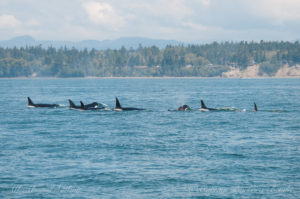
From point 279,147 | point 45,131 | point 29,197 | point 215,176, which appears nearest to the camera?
point 29,197

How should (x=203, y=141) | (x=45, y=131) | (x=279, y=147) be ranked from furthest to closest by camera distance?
1. (x=45, y=131)
2. (x=203, y=141)
3. (x=279, y=147)

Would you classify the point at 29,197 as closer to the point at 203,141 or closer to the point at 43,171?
the point at 43,171

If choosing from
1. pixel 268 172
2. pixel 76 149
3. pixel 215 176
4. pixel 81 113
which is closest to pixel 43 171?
pixel 76 149

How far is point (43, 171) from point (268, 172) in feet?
38.1

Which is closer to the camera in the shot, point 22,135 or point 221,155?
point 221,155

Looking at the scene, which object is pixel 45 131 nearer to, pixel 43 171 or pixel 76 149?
pixel 76 149

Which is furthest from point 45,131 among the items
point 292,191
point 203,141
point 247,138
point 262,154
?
point 292,191

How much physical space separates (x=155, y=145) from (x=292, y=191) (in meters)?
13.4

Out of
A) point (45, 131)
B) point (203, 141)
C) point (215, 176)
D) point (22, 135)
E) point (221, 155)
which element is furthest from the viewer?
point (45, 131)

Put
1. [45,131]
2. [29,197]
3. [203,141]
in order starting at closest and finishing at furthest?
[29,197] → [203,141] → [45,131]

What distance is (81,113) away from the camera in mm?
58562

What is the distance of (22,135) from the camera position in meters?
39.3

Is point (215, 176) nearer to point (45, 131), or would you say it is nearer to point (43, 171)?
point (43, 171)

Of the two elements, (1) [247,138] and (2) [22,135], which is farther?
(2) [22,135]
